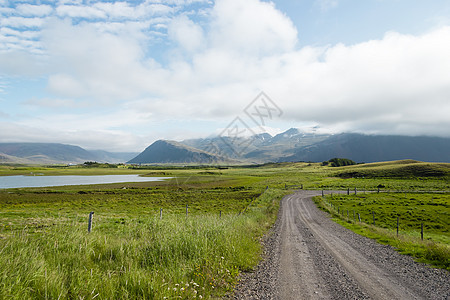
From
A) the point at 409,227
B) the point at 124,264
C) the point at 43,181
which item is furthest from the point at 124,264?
the point at 43,181

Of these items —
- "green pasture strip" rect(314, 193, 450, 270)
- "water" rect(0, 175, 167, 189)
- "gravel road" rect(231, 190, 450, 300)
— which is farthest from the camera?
"water" rect(0, 175, 167, 189)

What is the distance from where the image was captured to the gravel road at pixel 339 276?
24.0 ft

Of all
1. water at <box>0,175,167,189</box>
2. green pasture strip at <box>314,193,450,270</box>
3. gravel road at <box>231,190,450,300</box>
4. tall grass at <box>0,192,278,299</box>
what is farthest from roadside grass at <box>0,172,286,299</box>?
water at <box>0,175,167,189</box>

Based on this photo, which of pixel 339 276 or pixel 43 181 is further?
pixel 43 181

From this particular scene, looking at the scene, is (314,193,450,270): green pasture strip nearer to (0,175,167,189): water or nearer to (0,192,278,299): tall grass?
(0,192,278,299): tall grass

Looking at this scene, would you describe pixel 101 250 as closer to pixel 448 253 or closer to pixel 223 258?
pixel 223 258

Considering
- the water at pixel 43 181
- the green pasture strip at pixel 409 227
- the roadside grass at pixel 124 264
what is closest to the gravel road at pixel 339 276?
the roadside grass at pixel 124 264

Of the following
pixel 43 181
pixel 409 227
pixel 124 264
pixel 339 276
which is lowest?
pixel 409 227

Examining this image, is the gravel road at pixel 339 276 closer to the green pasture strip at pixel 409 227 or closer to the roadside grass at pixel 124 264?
the roadside grass at pixel 124 264

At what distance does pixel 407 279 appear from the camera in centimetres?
877

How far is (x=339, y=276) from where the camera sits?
8891 mm

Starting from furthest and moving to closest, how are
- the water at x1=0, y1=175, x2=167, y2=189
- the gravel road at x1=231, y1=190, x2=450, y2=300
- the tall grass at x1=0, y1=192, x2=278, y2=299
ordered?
the water at x1=0, y1=175, x2=167, y2=189, the gravel road at x1=231, y1=190, x2=450, y2=300, the tall grass at x1=0, y1=192, x2=278, y2=299

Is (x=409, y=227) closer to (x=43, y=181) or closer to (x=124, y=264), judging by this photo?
(x=124, y=264)

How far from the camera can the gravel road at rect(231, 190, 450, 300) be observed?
7312 mm
